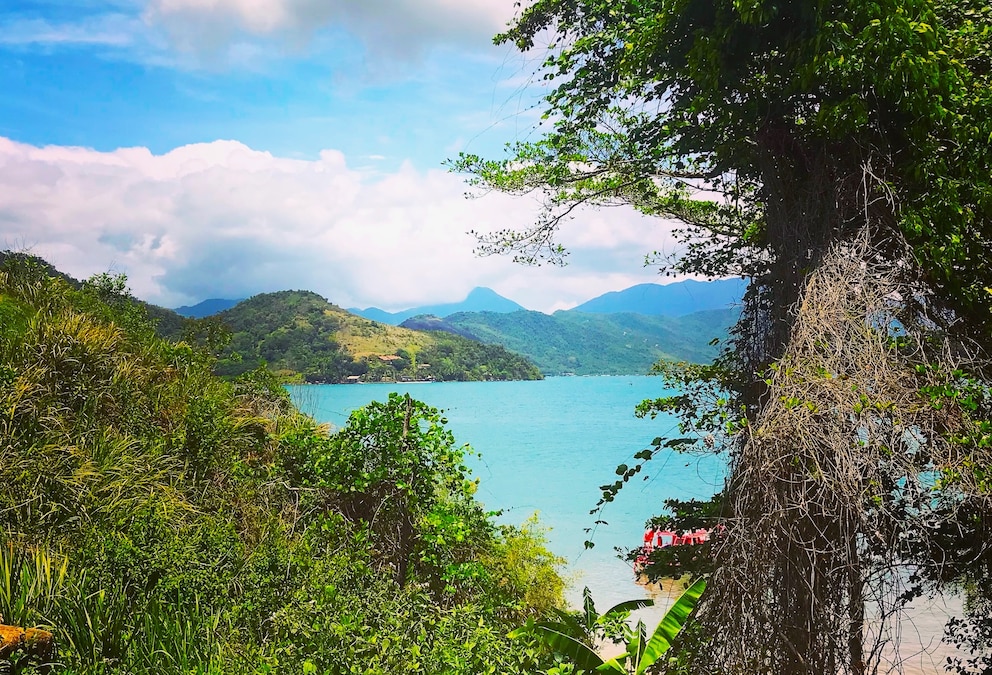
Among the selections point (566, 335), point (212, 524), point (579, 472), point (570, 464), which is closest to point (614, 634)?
point (212, 524)

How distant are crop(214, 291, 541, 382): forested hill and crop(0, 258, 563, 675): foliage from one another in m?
2.86

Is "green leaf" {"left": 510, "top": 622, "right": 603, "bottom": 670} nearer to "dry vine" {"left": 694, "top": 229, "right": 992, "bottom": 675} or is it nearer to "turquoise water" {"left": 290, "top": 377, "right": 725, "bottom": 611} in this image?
"dry vine" {"left": 694, "top": 229, "right": 992, "bottom": 675}

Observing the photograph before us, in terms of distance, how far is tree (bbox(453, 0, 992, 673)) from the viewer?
2594 millimetres

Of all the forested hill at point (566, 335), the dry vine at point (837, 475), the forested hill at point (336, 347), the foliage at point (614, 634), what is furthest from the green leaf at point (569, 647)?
the forested hill at point (566, 335)

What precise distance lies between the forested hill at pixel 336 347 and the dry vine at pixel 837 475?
6940 millimetres

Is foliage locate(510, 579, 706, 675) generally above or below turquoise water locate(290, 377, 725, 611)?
above

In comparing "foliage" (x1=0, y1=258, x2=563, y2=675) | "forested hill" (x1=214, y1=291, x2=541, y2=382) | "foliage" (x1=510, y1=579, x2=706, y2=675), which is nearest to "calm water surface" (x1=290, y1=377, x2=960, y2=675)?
"foliage" (x1=510, y1=579, x2=706, y2=675)

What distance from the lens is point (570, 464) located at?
33031mm

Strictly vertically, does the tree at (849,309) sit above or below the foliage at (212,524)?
above

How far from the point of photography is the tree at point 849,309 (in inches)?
102

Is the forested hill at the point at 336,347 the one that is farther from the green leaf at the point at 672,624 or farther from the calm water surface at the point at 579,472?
the green leaf at the point at 672,624

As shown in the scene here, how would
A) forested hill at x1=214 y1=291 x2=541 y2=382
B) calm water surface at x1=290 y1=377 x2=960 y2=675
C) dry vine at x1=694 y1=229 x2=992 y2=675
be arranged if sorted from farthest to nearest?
forested hill at x1=214 y1=291 x2=541 y2=382 → calm water surface at x1=290 y1=377 x2=960 y2=675 → dry vine at x1=694 y1=229 x2=992 y2=675

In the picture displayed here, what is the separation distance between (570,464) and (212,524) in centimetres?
2923

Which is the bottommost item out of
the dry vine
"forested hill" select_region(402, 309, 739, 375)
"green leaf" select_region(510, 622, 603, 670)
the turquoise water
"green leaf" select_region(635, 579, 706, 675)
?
the turquoise water
